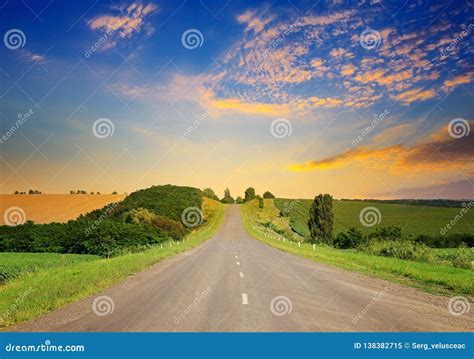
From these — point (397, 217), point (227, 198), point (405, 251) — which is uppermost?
point (227, 198)

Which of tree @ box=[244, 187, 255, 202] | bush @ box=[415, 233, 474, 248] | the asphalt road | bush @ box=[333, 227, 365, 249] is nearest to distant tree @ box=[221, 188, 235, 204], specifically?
tree @ box=[244, 187, 255, 202]

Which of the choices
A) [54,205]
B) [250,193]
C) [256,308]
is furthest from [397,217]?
[256,308]

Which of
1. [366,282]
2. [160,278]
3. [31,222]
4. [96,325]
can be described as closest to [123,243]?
[31,222]

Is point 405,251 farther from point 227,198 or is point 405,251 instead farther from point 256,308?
point 227,198

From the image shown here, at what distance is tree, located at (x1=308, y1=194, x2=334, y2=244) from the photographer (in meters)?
60.0

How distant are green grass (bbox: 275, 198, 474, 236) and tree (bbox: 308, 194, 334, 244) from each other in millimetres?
17631

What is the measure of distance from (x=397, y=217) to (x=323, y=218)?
45740 mm

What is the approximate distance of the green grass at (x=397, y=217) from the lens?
81.9 metres

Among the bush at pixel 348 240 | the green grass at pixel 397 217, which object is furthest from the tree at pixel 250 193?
the bush at pixel 348 240

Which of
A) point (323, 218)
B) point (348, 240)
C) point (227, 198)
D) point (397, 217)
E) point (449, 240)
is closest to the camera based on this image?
point (348, 240)

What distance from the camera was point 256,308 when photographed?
9.24 metres

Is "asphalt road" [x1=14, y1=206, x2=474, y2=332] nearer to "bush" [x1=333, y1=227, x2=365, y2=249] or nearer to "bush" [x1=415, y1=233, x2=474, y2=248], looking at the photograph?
"bush" [x1=333, y1=227, x2=365, y2=249]

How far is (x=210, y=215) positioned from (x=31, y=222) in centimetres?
5309

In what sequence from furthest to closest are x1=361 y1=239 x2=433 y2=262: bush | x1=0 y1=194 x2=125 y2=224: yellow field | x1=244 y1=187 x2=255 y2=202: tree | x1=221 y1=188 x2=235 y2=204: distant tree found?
x1=221 y1=188 x2=235 y2=204: distant tree → x1=244 y1=187 x2=255 y2=202: tree → x1=0 y1=194 x2=125 y2=224: yellow field → x1=361 y1=239 x2=433 y2=262: bush
